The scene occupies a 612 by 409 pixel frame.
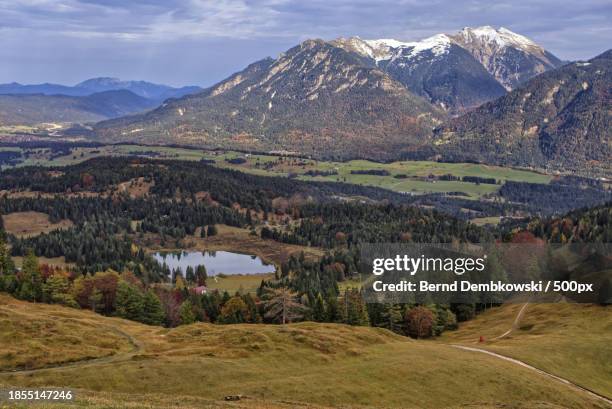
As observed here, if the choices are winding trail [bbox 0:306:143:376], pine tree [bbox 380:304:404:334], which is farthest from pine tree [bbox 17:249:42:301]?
pine tree [bbox 380:304:404:334]

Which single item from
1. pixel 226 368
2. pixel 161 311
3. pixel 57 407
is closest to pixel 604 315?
pixel 226 368

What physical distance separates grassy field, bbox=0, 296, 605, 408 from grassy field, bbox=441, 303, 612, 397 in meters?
8.73

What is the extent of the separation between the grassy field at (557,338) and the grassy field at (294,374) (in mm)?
8732

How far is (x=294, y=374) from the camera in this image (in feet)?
264

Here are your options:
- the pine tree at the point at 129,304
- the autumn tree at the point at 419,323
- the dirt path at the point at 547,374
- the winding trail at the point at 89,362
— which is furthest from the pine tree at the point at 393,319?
the winding trail at the point at 89,362

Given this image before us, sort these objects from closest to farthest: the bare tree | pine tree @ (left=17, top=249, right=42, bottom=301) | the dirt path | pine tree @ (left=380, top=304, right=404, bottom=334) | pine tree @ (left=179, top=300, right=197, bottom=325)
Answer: the dirt path < pine tree @ (left=380, top=304, right=404, bottom=334) < pine tree @ (left=179, top=300, right=197, bottom=325) < the bare tree < pine tree @ (left=17, top=249, right=42, bottom=301)

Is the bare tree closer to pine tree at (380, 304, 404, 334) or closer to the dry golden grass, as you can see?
pine tree at (380, 304, 404, 334)

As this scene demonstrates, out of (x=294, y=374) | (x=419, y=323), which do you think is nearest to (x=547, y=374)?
(x=294, y=374)

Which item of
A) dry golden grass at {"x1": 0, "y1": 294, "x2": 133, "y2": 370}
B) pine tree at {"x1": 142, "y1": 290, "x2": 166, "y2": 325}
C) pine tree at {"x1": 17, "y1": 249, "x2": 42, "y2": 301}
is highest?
dry golden grass at {"x1": 0, "y1": 294, "x2": 133, "y2": 370}

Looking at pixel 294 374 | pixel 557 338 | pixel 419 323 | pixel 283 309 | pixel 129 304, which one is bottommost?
pixel 419 323

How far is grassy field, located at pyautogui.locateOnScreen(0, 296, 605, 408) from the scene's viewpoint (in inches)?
2800

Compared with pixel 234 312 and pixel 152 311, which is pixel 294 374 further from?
pixel 152 311

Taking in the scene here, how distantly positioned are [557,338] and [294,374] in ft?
184

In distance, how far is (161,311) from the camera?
5502 inches
